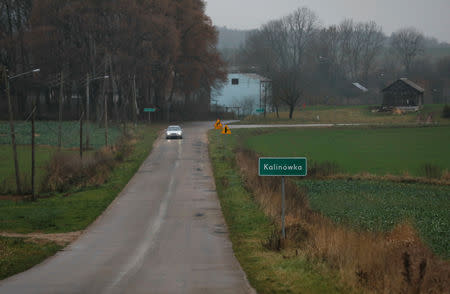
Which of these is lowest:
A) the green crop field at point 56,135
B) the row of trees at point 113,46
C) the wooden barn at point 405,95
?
the green crop field at point 56,135

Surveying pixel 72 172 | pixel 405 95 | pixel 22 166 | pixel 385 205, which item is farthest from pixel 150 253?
pixel 405 95

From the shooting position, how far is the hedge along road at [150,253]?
11281 millimetres

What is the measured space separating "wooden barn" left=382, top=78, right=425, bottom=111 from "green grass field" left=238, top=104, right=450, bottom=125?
2160 mm

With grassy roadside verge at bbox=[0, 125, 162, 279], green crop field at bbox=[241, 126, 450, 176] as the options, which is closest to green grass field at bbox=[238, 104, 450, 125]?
green crop field at bbox=[241, 126, 450, 176]

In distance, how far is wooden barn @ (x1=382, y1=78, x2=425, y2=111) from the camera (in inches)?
4222

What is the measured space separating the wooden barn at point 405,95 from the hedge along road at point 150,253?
84611 millimetres

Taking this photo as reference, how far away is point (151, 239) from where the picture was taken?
17.6 metres

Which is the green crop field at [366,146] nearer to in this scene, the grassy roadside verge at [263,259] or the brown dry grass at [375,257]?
the grassy roadside verge at [263,259]

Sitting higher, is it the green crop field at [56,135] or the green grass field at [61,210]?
the green crop field at [56,135]

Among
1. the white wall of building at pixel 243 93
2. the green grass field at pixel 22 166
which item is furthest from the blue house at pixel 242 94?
the green grass field at pixel 22 166

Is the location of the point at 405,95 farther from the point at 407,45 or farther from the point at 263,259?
the point at 263,259

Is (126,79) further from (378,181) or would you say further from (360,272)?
(360,272)

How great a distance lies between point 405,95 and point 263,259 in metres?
101

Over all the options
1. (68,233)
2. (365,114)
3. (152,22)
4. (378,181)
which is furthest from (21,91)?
(68,233)
